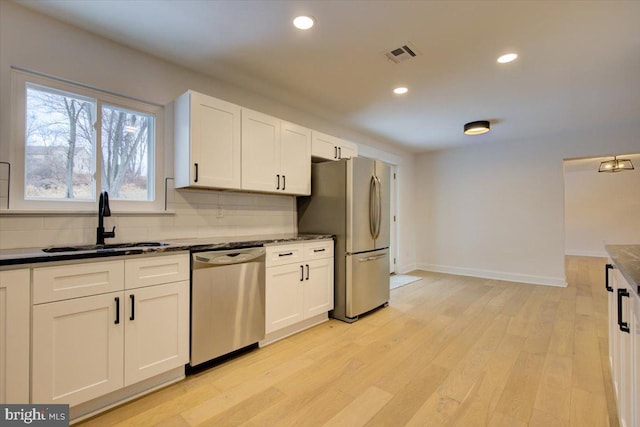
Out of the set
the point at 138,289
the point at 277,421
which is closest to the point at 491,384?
the point at 277,421

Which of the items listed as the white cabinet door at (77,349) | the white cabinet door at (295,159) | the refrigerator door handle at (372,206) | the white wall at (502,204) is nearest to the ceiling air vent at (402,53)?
the white cabinet door at (295,159)

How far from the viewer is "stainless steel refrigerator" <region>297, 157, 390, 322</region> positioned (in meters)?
3.20

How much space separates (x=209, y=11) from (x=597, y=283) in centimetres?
672

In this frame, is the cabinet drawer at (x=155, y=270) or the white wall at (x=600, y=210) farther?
the white wall at (x=600, y=210)

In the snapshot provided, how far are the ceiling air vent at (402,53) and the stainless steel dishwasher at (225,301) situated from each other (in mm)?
1981

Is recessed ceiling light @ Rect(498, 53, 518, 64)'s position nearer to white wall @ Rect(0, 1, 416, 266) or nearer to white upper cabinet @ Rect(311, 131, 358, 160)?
white upper cabinet @ Rect(311, 131, 358, 160)

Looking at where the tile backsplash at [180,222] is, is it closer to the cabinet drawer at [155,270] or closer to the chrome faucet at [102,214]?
the chrome faucet at [102,214]

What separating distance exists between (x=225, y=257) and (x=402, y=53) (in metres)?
2.21

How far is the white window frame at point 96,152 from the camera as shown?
1.91 m

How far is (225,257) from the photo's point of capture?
2.23m

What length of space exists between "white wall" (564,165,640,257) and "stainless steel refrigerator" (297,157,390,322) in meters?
8.08

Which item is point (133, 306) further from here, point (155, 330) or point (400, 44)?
point (400, 44)

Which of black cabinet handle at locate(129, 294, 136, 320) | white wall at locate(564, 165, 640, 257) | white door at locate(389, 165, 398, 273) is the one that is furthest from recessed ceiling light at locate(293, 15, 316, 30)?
white wall at locate(564, 165, 640, 257)

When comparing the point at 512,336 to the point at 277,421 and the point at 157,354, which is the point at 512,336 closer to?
the point at 277,421
